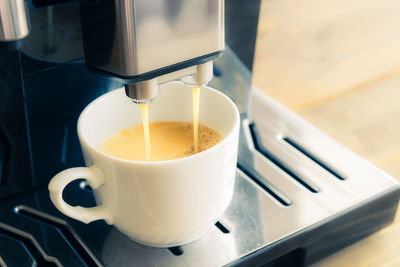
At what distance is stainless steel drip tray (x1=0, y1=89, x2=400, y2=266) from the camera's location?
0.34 m

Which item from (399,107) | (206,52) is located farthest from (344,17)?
(206,52)

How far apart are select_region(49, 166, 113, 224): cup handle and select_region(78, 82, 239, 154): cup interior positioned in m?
0.03

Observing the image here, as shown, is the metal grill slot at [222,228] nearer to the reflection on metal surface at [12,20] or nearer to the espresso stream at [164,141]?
the espresso stream at [164,141]

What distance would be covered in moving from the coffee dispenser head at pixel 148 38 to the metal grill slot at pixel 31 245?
124 millimetres

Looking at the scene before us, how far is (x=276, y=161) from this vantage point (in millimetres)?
420

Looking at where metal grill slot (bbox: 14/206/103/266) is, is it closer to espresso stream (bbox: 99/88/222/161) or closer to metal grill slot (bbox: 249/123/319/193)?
espresso stream (bbox: 99/88/222/161)

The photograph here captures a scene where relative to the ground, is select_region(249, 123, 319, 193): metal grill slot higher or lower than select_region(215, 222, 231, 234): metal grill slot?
higher

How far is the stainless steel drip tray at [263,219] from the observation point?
0.34 m

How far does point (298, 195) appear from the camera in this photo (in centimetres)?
39

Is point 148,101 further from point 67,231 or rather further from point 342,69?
point 342,69

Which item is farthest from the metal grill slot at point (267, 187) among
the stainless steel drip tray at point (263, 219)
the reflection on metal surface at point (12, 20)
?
the reflection on metal surface at point (12, 20)

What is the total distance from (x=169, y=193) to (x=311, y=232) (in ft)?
0.36

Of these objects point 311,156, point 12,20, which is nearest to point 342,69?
point 311,156

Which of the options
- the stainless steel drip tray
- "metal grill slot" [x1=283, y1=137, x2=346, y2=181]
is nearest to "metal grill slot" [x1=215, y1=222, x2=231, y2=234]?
the stainless steel drip tray
